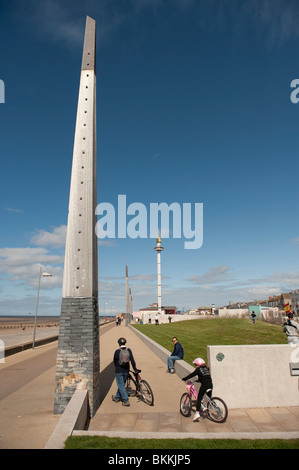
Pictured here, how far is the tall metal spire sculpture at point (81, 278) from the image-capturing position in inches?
A: 303

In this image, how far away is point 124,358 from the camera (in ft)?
27.0

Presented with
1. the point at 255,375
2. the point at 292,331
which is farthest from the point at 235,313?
the point at 255,375

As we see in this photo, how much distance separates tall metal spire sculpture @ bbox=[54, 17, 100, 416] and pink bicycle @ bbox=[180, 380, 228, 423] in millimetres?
2239

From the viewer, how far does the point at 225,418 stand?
663cm

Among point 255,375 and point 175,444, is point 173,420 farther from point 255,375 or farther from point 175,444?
point 255,375

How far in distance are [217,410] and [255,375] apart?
59.4 inches

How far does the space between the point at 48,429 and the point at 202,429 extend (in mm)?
3249

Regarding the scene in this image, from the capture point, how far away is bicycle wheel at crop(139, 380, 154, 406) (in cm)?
821

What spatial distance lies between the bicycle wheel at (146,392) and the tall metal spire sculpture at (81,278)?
1311mm

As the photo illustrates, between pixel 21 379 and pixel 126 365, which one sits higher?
pixel 126 365

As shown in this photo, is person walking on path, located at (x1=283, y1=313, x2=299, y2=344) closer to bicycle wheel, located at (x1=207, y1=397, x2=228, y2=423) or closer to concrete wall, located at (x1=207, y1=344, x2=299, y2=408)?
concrete wall, located at (x1=207, y1=344, x2=299, y2=408)

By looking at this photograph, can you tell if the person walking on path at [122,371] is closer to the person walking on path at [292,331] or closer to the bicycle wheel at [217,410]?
the bicycle wheel at [217,410]
